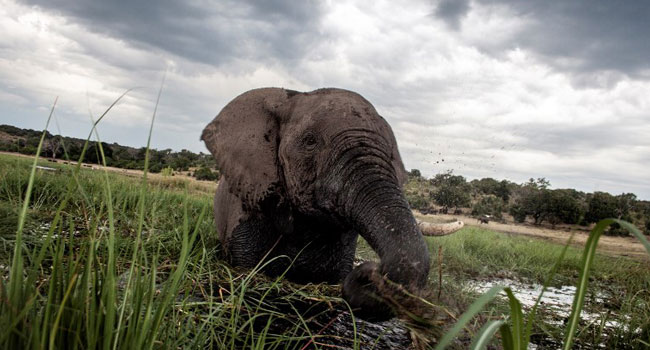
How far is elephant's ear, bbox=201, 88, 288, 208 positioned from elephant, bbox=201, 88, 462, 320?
11 millimetres

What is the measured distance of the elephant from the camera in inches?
112

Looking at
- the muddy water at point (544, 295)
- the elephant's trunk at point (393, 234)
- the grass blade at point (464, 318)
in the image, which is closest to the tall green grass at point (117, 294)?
the elephant's trunk at point (393, 234)

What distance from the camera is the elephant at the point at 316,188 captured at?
2855 mm

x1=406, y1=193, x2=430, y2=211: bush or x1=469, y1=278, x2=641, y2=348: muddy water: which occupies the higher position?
x1=406, y1=193, x2=430, y2=211: bush

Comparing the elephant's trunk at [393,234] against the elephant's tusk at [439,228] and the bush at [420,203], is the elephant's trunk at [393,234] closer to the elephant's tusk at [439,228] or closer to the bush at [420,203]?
the elephant's tusk at [439,228]

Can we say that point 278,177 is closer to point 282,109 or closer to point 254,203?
point 254,203

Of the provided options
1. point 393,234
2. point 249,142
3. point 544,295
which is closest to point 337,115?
point 249,142

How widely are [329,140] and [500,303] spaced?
305 cm

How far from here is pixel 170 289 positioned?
1.52 m

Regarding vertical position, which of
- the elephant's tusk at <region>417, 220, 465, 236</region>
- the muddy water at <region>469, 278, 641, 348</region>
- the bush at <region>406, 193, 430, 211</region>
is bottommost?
the muddy water at <region>469, 278, 641, 348</region>

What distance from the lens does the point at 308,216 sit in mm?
4012

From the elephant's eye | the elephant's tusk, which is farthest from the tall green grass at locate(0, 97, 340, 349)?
the elephant's tusk

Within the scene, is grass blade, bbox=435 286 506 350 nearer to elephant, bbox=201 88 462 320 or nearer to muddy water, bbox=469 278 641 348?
elephant, bbox=201 88 462 320

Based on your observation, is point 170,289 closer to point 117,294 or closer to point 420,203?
point 117,294
